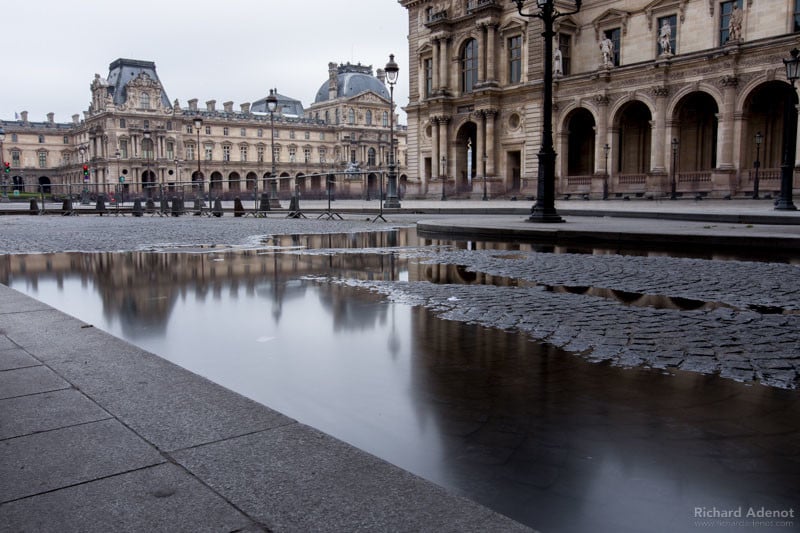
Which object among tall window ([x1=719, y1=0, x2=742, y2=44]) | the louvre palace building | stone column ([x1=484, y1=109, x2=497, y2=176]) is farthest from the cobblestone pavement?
the louvre palace building

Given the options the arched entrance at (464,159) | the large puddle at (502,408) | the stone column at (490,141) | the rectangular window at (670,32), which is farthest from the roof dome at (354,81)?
the large puddle at (502,408)

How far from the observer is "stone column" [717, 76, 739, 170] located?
34.1m

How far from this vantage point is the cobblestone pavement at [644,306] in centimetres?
432

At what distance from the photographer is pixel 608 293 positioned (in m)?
6.83

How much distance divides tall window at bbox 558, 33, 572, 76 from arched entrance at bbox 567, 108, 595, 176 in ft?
10.4

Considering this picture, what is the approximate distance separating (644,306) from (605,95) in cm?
3713

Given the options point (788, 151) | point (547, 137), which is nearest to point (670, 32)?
point (788, 151)

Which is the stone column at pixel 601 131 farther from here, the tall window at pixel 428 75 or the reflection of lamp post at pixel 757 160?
the tall window at pixel 428 75

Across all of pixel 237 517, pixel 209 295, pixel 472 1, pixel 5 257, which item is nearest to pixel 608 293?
→ pixel 209 295

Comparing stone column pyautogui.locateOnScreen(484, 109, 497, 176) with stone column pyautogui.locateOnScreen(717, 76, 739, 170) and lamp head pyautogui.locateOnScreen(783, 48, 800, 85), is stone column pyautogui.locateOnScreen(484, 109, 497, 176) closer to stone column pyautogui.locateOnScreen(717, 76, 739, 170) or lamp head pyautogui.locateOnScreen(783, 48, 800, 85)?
stone column pyautogui.locateOnScreen(717, 76, 739, 170)

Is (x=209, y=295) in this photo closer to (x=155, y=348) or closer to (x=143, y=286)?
(x=143, y=286)

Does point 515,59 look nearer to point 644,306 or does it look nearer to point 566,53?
point 566,53

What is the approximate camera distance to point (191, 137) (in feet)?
350

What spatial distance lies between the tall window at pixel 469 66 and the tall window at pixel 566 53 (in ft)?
22.2
